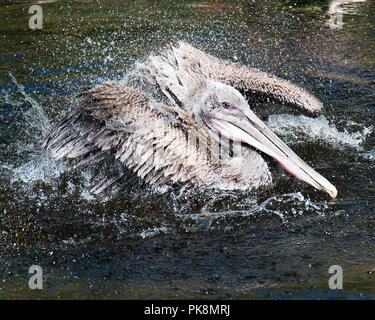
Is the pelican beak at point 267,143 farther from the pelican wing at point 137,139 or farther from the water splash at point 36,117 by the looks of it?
the water splash at point 36,117

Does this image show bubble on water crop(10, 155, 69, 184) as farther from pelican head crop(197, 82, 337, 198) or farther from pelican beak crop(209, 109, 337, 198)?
pelican beak crop(209, 109, 337, 198)

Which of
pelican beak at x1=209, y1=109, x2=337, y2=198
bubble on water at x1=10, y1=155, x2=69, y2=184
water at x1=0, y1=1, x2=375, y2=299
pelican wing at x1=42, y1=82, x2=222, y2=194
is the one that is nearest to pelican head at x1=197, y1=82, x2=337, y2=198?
pelican beak at x1=209, y1=109, x2=337, y2=198

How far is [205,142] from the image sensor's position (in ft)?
15.7

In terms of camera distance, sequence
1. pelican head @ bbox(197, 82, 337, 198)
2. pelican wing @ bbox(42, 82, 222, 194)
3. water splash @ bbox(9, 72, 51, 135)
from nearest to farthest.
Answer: pelican wing @ bbox(42, 82, 222, 194) → pelican head @ bbox(197, 82, 337, 198) → water splash @ bbox(9, 72, 51, 135)

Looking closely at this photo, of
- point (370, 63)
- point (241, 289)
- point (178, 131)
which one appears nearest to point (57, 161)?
point (178, 131)

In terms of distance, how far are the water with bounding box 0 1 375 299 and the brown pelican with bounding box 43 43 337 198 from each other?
0.16 m

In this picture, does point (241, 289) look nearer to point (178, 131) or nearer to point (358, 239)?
point (358, 239)

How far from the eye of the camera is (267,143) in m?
5.02

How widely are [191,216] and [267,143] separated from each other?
1.07 metres

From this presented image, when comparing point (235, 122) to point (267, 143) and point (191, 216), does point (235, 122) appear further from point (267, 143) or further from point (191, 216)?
point (191, 216)

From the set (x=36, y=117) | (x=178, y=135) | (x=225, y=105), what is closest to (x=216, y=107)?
(x=225, y=105)

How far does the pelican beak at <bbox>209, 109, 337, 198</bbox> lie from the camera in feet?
15.3

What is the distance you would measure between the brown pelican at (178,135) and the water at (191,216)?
0.53 feet
